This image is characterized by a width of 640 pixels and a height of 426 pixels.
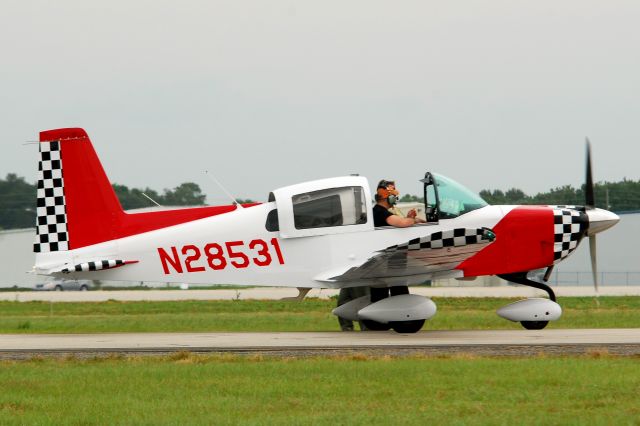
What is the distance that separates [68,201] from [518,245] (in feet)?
25.4

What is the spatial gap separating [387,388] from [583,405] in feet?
6.67

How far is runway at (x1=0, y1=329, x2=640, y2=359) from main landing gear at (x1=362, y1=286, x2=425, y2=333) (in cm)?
20

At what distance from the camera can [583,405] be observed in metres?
9.40

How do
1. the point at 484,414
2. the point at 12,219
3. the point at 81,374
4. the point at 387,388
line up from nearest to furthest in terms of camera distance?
1. the point at 484,414
2. the point at 387,388
3. the point at 81,374
4. the point at 12,219

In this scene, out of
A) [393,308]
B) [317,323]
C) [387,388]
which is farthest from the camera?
[317,323]

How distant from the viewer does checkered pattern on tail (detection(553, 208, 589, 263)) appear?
17750 millimetres

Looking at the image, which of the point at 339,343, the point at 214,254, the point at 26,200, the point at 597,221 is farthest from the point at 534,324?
the point at 26,200

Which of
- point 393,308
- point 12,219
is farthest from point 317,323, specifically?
point 12,219

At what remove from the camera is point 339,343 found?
15.5 m

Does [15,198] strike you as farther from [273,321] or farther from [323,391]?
[323,391]

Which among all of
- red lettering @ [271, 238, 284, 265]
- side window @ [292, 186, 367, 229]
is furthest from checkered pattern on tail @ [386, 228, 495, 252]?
red lettering @ [271, 238, 284, 265]

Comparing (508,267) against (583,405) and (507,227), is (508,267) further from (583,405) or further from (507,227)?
(583,405)

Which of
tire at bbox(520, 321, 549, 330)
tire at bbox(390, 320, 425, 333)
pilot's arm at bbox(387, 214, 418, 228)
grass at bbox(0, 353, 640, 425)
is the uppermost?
pilot's arm at bbox(387, 214, 418, 228)

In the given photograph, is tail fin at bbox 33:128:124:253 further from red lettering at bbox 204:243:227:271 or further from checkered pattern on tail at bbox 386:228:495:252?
checkered pattern on tail at bbox 386:228:495:252
